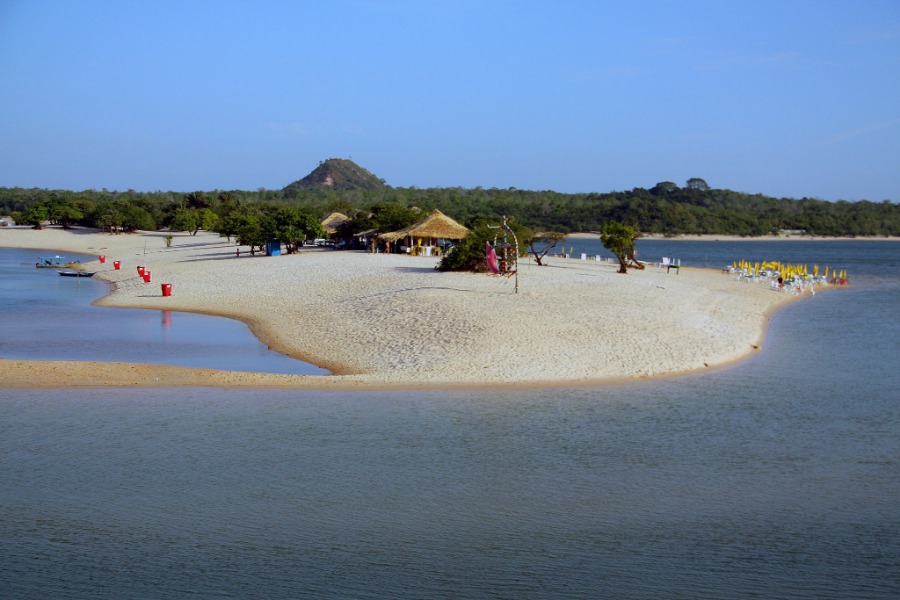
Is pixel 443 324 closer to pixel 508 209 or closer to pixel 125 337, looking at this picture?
pixel 125 337

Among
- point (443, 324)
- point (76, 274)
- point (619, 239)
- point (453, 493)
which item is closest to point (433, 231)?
point (619, 239)

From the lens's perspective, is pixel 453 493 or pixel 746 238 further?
pixel 746 238

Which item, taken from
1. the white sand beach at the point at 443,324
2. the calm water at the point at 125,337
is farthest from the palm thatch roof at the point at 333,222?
the calm water at the point at 125,337

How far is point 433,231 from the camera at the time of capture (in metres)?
41.8

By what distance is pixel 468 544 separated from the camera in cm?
781

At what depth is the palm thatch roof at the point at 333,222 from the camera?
51.3 m

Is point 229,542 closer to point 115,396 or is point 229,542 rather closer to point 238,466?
point 238,466

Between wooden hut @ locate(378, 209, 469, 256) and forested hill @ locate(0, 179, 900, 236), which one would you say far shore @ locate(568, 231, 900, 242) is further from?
wooden hut @ locate(378, 209, 469, 256)

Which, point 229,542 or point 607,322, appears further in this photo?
point 607,322

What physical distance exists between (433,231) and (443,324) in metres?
23.6

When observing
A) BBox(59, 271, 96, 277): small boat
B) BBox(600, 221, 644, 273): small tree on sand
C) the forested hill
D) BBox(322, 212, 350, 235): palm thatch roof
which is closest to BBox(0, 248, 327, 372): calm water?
BBox(59, 271, 96, 277): small boat

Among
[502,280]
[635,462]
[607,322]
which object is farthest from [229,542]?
[502,280]

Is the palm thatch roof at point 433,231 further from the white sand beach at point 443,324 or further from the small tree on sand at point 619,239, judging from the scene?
the small tree on sand at point 619,239

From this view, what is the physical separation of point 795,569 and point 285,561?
4.42 m
